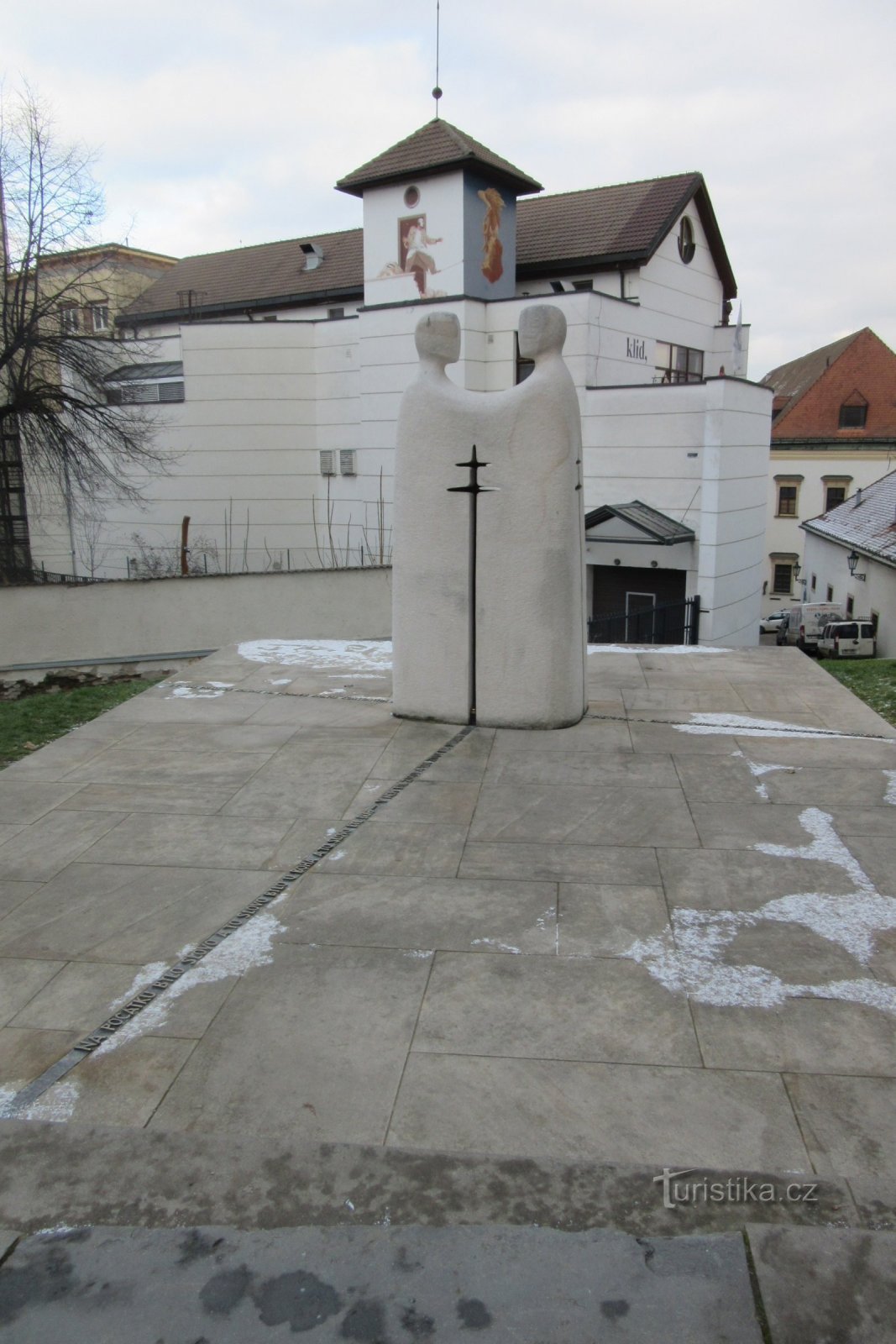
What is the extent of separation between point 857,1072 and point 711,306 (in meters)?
28.2

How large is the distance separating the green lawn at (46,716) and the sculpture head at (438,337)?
4864 mm

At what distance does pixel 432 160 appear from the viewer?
22.6m

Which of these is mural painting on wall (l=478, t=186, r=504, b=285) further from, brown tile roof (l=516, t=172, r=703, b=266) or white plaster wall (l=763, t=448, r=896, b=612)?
white plaster wall (l=763, t=448, r=896, b=612)

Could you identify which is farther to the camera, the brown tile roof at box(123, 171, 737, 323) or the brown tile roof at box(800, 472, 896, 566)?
the brown tile roof at box(123, 171, 737, 323)

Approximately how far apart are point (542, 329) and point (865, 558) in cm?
1966

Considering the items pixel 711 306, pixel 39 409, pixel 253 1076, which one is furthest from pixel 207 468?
pixel 253 1076

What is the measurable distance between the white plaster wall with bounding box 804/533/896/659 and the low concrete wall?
40.0 feet

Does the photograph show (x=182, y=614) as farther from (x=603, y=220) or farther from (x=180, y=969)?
(x=603, y=220)

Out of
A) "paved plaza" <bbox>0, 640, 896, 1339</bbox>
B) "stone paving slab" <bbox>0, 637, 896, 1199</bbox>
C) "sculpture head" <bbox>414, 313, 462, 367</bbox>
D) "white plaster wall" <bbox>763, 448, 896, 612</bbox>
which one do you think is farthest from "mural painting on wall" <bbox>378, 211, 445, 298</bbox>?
"white plaster wall" <bbox>763, 448, 896, 612</bbox>

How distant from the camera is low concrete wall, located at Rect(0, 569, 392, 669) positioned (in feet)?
50.9

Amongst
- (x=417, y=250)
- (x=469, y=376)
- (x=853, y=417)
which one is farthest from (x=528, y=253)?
(x=853, y=417)

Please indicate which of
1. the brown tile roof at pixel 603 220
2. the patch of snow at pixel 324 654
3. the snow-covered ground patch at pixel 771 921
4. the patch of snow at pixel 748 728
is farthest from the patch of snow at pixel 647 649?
the brown tile roof at pixel 603 220

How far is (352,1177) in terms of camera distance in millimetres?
3000

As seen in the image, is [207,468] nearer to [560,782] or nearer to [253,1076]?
[560,782]
